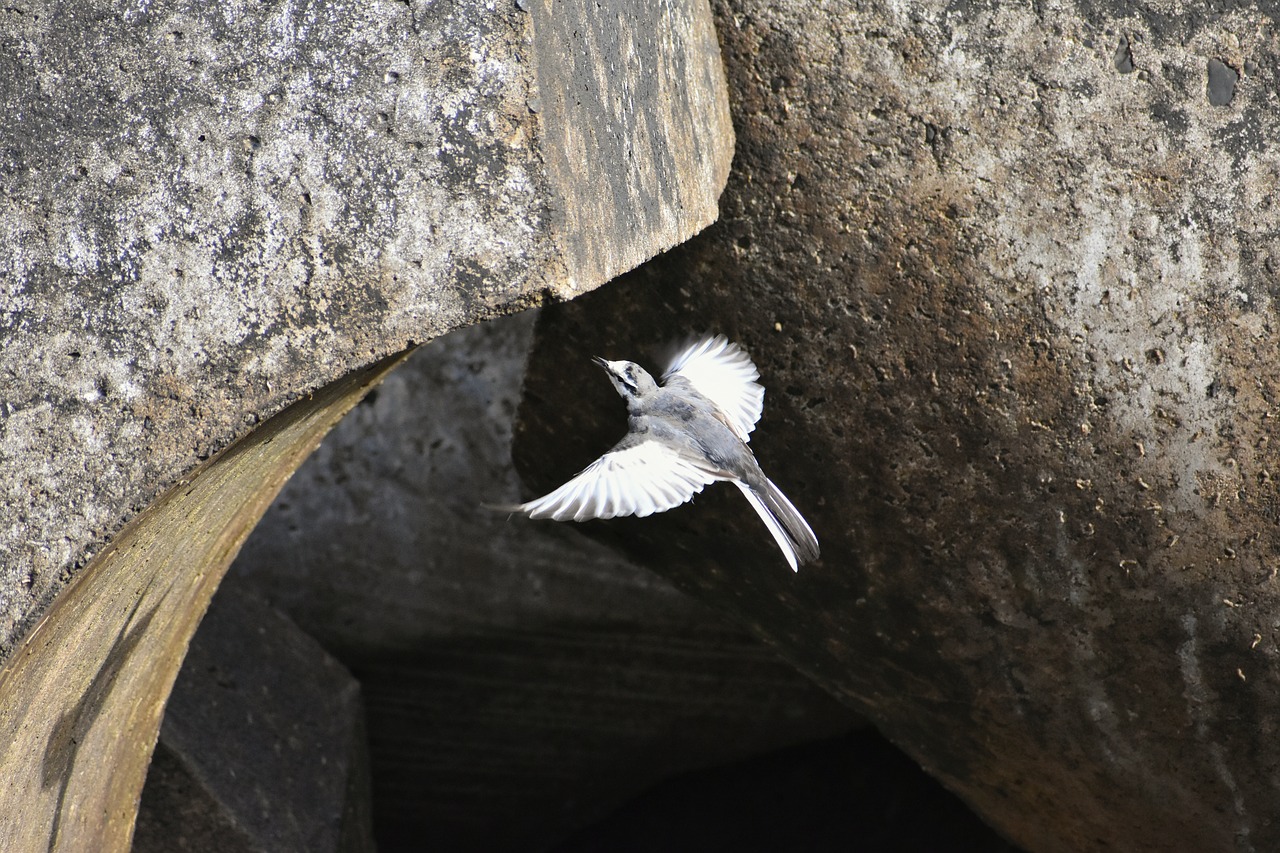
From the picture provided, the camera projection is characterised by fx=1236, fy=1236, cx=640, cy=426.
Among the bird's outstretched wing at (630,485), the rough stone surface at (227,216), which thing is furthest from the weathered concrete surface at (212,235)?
the bird's outstretched wing at (630,485)

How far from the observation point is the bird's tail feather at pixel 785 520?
162 centimetres

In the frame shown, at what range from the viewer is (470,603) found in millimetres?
2689

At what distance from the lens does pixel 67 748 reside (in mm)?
1344

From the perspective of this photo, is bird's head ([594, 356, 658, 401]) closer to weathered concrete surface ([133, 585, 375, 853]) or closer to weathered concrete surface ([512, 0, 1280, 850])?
weathered concrete surface ([512, 0, 1280, 850])

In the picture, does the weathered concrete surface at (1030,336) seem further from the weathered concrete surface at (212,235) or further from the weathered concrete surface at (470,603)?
the weathered concrete surface at (470,603)

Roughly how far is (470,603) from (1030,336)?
4.98 ft

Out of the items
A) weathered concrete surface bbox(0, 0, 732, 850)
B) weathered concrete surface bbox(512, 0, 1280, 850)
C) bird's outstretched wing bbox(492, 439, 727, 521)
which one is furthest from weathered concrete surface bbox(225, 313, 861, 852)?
weathered concrete surface bbox(0, 0, 732, 850)

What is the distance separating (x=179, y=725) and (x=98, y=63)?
1.47m

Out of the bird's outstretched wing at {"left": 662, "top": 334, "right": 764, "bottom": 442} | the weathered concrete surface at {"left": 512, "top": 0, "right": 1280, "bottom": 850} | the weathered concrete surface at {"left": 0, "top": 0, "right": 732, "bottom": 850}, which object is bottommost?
the weathered concrete surface at {"left": 0, "top": 0, "right": 732, "bottom": 850}

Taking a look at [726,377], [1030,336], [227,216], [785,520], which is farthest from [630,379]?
[227,216]

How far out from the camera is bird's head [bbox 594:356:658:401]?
5.30ft

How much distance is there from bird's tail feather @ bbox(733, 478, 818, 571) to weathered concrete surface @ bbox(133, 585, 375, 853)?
1156mm

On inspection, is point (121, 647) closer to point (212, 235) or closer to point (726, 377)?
point (212, 235)

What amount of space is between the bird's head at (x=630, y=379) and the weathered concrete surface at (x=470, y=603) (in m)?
0.98
